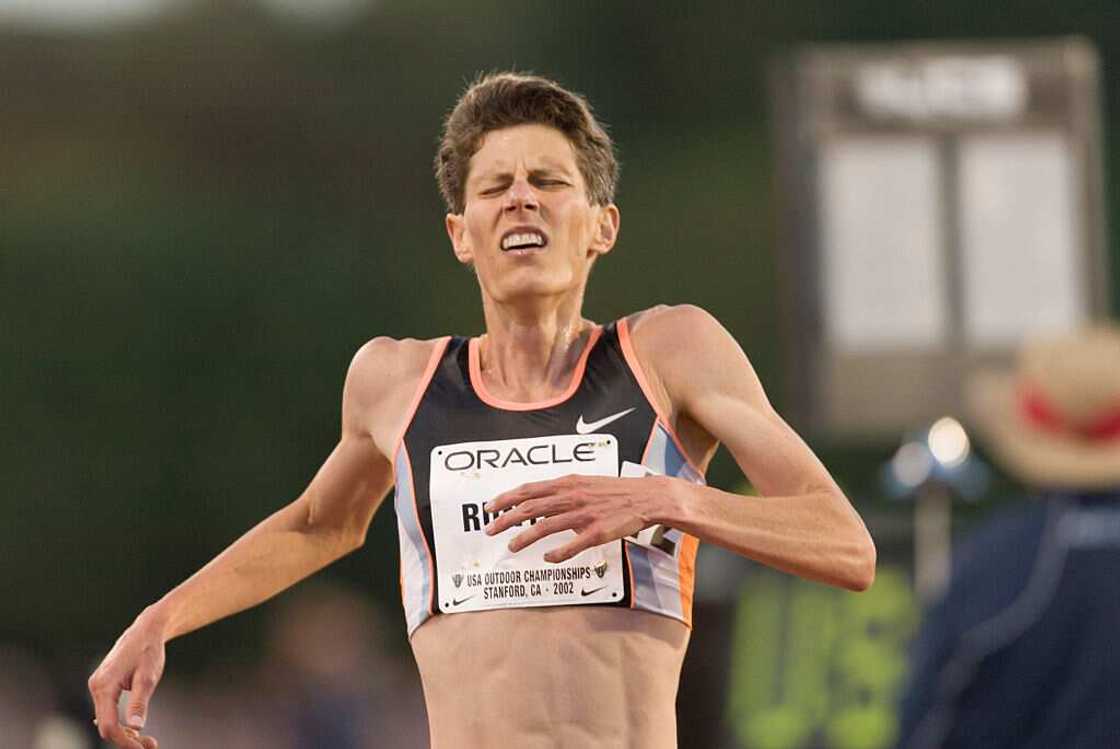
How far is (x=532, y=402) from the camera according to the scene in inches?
157

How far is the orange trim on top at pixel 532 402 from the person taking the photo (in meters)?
3.96

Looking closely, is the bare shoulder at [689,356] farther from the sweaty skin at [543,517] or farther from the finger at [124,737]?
the finger at [124,737]

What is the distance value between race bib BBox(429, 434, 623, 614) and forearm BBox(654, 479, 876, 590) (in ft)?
1.08

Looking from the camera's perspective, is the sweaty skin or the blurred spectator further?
the blurred spectator

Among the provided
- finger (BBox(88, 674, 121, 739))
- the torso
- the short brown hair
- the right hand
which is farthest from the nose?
finger (BBox(88, 674, 121, 739))

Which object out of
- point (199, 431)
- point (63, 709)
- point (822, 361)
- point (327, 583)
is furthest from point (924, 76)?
point (199, 431)

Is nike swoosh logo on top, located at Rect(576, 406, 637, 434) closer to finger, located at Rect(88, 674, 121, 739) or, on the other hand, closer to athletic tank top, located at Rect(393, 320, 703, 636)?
athletic tank top, located at Rect(393, 320, 703, 636)

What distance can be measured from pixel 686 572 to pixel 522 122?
0.90 metres

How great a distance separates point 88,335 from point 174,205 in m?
1.46

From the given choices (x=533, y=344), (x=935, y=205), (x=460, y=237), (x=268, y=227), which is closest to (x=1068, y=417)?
(x=533, y=344)

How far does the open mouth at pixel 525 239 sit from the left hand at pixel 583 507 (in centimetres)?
66

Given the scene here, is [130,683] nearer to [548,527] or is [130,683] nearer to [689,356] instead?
[548,527]

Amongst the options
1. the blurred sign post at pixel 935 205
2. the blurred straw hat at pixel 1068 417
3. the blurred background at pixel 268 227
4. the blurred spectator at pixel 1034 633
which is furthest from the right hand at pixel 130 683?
the blurred background at pixel 268 227

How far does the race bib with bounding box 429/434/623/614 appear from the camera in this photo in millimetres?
3818
